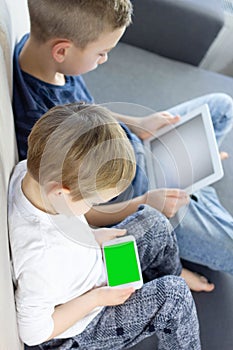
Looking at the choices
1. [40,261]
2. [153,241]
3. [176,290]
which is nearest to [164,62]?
[153,241]

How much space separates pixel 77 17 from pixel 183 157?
1.18ft

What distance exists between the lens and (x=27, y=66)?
0.97 meters

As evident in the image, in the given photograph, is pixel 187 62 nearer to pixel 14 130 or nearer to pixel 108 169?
pixel 14 130

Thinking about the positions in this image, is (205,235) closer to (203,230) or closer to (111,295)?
(203,230)

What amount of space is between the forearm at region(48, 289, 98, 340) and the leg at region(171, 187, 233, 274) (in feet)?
0.90

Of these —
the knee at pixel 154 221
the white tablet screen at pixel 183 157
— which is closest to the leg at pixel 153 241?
the knee at pixel 154 221

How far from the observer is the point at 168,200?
1041mm

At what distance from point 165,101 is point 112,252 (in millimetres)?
569

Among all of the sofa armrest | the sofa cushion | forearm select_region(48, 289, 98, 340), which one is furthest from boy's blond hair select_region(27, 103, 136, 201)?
the sofa armrest

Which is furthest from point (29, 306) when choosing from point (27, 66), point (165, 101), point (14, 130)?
point (165, 101)

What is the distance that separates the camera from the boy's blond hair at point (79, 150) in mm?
694

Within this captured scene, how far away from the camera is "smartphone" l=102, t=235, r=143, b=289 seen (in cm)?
89

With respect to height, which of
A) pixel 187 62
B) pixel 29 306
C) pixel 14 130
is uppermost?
pixel 187 62

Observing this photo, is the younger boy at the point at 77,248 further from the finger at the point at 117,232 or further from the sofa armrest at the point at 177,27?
the sofa armrest at the point at 177,27
